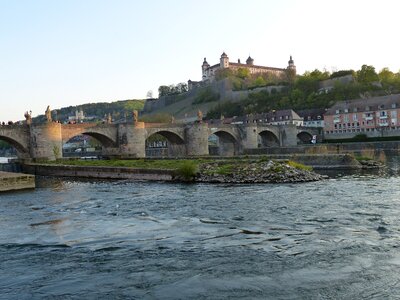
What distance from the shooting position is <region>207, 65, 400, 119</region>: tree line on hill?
383 ft

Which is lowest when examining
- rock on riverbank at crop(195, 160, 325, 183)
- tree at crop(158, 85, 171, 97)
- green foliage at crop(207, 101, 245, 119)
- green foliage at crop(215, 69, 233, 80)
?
rock on riverbank at crop(195, 160, 325, 183)

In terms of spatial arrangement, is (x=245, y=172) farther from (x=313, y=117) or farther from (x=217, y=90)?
(x=217, y=90)

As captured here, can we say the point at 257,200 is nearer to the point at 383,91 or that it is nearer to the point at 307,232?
the point at 307,232

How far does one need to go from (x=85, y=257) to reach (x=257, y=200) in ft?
39.9

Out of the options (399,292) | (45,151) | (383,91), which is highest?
(383,91)

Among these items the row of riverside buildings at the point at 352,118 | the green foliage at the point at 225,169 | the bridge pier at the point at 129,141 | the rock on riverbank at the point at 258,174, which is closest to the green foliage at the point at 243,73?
the row of riverside buildings at the point at 352,118

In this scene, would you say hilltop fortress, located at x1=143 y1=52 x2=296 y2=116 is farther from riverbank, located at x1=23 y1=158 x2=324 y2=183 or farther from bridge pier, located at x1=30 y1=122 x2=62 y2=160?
riverbank, located at x1=23 y1=158 x2=324 y2=183

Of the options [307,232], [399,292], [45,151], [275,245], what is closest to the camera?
[399,292]

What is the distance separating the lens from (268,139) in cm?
9294

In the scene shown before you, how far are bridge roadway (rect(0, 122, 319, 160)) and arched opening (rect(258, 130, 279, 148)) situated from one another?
3.30 ft

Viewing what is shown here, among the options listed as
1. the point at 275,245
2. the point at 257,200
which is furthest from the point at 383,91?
the point at 275,245

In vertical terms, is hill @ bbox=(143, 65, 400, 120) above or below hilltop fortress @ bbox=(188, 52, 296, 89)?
below

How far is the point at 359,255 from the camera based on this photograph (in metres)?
13.1

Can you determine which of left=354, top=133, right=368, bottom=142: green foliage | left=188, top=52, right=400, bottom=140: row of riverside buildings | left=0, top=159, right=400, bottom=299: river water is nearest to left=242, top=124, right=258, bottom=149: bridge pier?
left=188, top=52, right=400, bottom=140: row of riverside buildings
